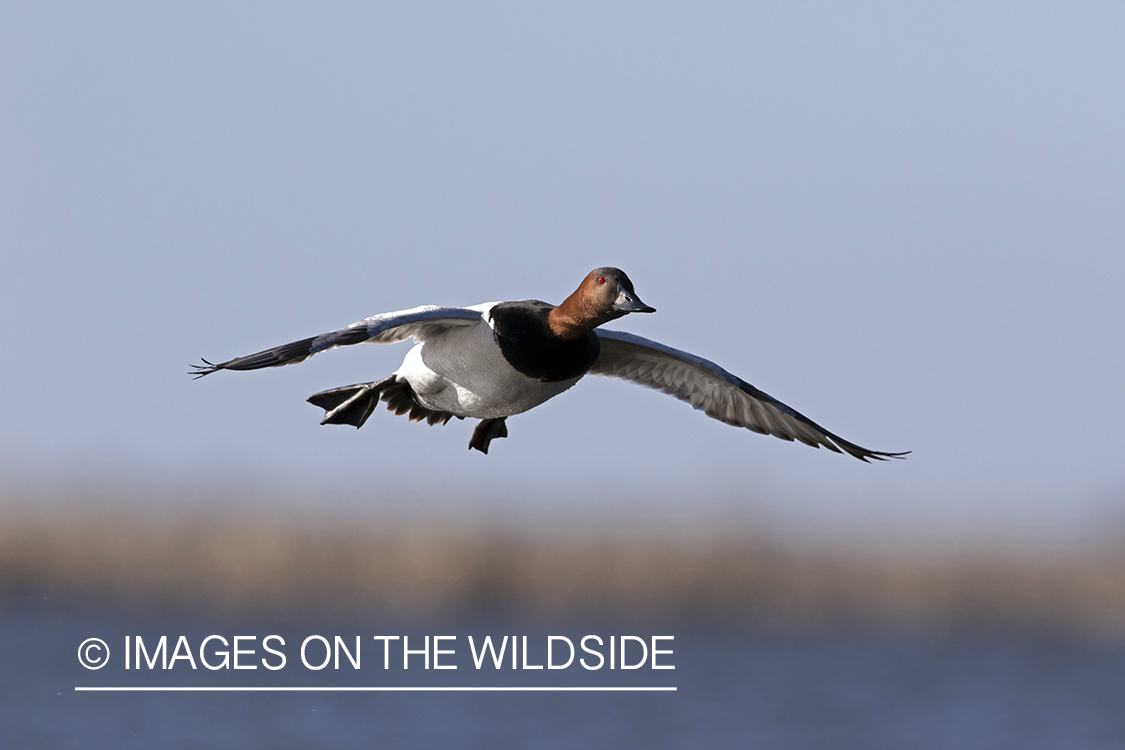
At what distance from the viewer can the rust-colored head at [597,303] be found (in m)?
6.79

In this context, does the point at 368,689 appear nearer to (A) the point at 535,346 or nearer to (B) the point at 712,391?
(B) the point at 712,391

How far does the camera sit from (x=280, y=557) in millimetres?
20531

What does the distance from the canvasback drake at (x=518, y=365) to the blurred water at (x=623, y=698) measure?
45.6 ft

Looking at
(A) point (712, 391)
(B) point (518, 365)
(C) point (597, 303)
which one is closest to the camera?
(C) point (597, 303)

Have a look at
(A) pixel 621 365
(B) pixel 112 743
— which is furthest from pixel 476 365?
(B) pixel 112 743

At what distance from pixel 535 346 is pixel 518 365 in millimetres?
145

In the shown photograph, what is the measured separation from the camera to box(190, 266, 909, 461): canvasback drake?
22.8 ft

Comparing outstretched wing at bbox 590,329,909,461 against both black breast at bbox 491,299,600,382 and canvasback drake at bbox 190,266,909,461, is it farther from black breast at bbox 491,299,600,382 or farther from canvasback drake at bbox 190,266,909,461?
black breast at bbox 491,299,600,382

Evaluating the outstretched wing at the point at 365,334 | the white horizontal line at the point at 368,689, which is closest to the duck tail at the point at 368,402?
the outstretched wing at the point at 365,334

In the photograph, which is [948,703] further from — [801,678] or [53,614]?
[53,614]

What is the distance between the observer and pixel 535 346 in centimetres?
713

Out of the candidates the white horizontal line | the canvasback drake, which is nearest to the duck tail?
the canvasback drake

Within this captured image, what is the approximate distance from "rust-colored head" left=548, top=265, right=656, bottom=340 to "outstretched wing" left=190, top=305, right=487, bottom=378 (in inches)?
21.2

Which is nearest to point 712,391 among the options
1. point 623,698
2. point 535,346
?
point 535,346
